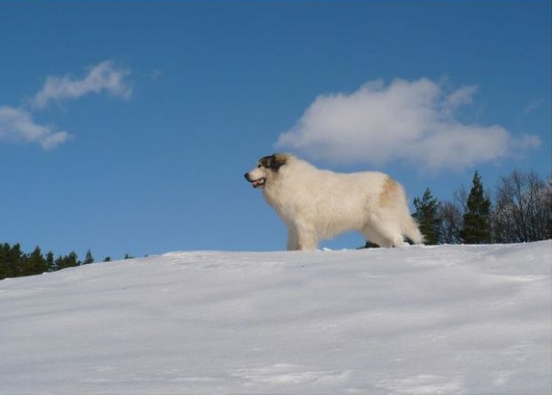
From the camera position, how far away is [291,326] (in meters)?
4.98

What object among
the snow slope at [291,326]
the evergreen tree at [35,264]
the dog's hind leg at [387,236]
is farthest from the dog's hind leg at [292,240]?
the evergreen tree at [35,264]

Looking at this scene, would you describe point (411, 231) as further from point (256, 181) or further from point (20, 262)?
point (20, 262)

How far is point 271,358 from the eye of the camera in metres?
4.15

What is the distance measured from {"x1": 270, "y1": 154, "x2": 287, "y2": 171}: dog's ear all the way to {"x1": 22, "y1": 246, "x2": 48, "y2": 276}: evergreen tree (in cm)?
5316

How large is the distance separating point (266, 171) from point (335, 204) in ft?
4.79

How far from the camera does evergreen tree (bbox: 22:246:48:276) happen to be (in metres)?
60.4

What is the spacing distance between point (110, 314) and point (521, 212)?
156 feet

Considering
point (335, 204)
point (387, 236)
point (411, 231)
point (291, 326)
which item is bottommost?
point (291, 326)

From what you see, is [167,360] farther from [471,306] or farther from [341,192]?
[341,192]

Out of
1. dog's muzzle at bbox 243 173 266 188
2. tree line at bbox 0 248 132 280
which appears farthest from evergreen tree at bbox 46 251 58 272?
dog's muzzle at bbox 243 173 266 188

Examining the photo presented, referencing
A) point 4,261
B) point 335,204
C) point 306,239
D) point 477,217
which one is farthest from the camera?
point 4,261

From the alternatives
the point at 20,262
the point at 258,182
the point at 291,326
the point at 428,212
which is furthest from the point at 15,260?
the point at 291,326

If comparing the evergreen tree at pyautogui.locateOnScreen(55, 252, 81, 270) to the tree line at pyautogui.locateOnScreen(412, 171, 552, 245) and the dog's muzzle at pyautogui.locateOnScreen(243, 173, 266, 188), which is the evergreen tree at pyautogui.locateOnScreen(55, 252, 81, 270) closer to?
the tree line at pyautogui.locateOnScreen(412, 171, 552, 245)

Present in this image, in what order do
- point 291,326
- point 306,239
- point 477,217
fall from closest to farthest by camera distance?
point 291,326, point 306,239, point 477,217
